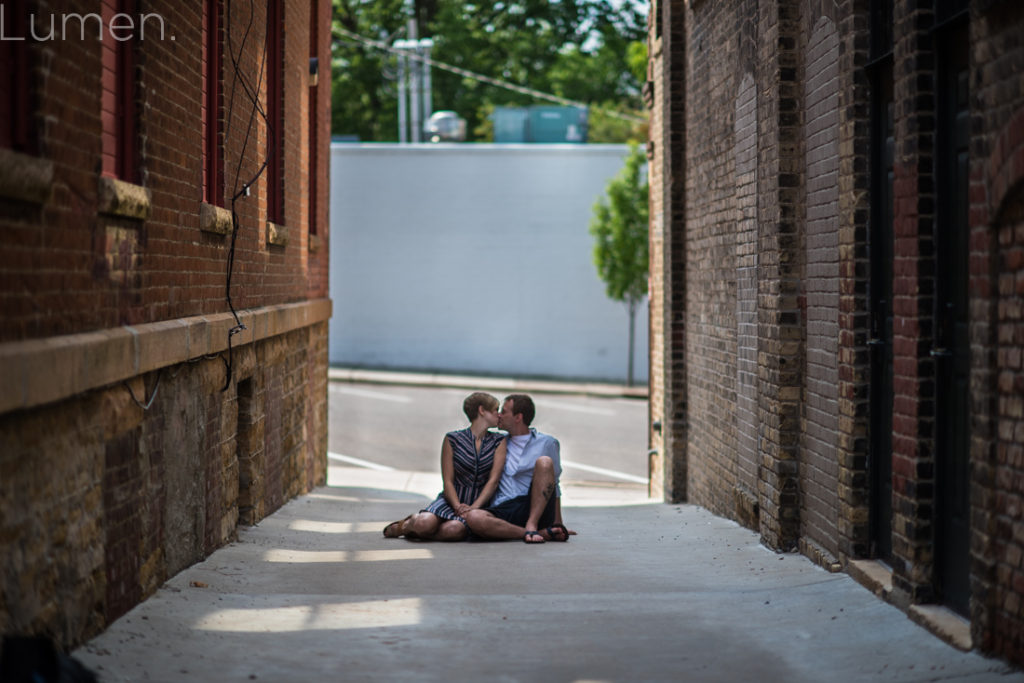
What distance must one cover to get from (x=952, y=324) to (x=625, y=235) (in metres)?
23.0

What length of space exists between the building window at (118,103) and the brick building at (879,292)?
390 cm

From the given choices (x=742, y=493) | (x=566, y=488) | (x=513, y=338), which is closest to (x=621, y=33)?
(x=513, y=338)

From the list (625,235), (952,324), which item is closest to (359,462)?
(625,235)

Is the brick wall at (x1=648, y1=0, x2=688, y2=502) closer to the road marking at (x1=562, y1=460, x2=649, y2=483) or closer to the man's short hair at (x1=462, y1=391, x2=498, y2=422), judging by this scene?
the man's short hair at (x1=462, y1=391, x2=498, y2=422)

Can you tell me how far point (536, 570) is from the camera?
25.5ft

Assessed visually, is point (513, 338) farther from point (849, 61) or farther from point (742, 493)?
point (849, 61)

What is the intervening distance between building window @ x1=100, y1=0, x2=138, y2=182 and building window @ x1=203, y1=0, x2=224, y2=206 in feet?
6.13

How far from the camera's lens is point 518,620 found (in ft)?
20.2

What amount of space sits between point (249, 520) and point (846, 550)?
15.6 feet

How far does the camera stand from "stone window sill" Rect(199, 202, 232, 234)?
26.1 ft

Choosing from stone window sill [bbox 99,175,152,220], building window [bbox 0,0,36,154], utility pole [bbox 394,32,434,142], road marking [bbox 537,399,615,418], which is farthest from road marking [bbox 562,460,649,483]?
utility pole [bbox 394,32,434,142]

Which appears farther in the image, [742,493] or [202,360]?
[742,493]

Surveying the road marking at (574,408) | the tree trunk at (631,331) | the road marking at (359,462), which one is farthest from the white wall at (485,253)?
the road marking at (359,462)

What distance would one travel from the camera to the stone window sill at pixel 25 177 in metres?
4.60
